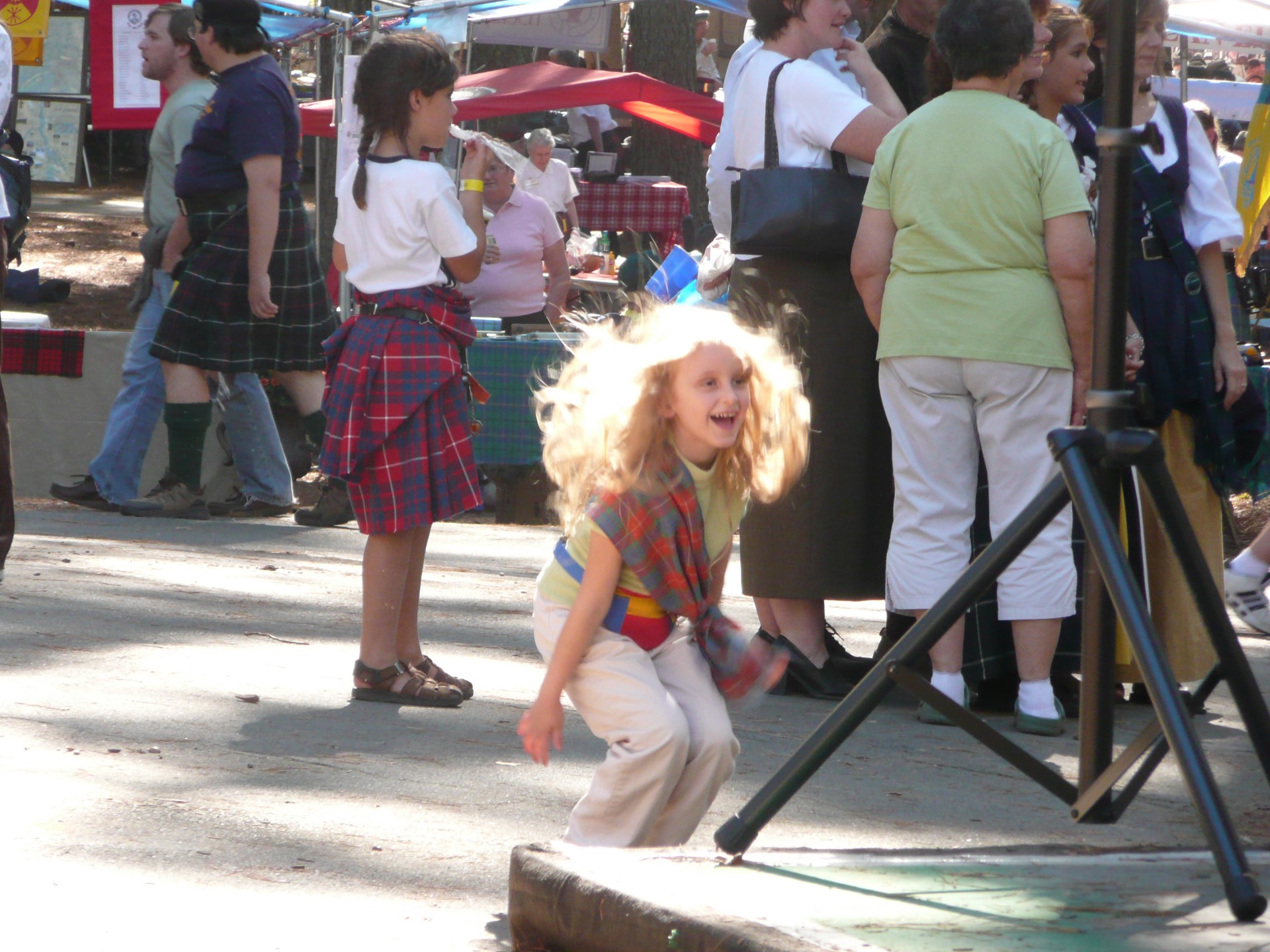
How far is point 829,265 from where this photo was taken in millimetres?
4719

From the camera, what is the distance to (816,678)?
4.78 meters

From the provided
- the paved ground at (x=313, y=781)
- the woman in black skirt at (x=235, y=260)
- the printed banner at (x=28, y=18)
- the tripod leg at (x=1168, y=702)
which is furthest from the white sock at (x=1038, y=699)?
the printed banner at (x=28, y=18)

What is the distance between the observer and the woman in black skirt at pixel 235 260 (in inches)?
273

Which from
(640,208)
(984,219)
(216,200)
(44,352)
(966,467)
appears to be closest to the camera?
(984,219)

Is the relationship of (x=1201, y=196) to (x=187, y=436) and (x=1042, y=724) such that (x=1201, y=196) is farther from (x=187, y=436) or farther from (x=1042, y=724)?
(x=187, y=436)

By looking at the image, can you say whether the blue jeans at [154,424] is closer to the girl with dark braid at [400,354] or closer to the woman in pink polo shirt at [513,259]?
the woman in pink polo shirt at [513,259]

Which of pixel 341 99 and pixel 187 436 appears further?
pixel 341 99

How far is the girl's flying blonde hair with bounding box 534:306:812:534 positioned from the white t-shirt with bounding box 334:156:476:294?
130cm

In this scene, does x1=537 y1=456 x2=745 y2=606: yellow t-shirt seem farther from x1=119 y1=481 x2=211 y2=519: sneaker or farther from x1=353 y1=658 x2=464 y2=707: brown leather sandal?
x1=119 y1=481 x2=211 y2=519: sneaker

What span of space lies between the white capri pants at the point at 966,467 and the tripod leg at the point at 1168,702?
1853 mm

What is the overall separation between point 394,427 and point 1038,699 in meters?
1.78

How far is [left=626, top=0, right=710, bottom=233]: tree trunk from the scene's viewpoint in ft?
63.2

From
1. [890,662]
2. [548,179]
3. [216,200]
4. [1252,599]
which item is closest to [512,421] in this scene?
[216,200]

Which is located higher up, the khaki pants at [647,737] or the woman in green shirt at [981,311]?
the woman in green shirt at [981,311]
